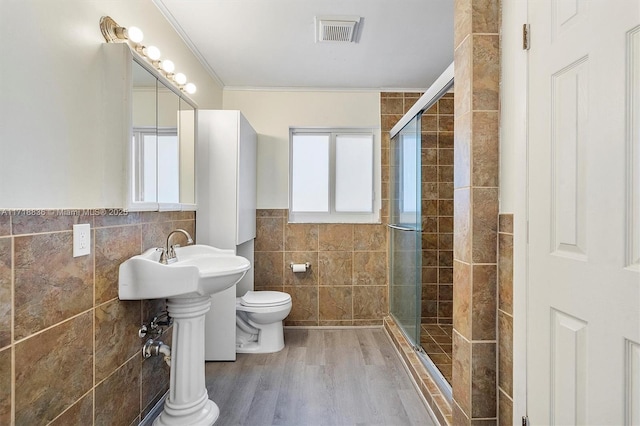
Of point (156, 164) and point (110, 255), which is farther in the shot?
point (156, 164)

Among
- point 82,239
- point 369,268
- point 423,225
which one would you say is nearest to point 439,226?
point 423,225

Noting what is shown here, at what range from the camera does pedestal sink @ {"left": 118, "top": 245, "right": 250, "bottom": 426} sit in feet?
4.62

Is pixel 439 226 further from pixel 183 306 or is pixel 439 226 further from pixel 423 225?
pixel 183 306

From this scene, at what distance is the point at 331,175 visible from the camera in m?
3.16

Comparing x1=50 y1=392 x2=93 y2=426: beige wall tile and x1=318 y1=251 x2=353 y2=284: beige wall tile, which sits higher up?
x1=318 y1=251 x2=353 y2=284: beige wall tile

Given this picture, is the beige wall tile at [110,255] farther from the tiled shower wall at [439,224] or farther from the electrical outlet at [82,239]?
the tiled shower wall at [439,224]

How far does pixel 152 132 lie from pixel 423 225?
234cm

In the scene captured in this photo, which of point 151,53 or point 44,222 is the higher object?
point 151,53

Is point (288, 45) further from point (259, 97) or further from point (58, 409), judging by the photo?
point (58, 409)

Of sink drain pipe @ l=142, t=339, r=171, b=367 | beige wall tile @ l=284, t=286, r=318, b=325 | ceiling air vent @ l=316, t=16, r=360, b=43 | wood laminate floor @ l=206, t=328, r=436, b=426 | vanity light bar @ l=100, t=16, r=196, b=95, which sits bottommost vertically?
wood laminate floor @ l=206, t=328, r=436, b=426

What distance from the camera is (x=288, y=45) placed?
88.8 inches

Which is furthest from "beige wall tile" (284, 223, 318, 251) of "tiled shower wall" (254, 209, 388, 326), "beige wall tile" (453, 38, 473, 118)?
"beige wall tile" (453, 38, 473, 118)

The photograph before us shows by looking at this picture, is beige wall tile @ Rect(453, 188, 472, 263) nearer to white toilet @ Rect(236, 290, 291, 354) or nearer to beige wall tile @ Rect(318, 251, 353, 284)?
white toilet @ Rect(236, 290, 291, 354)

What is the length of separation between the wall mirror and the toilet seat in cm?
87
